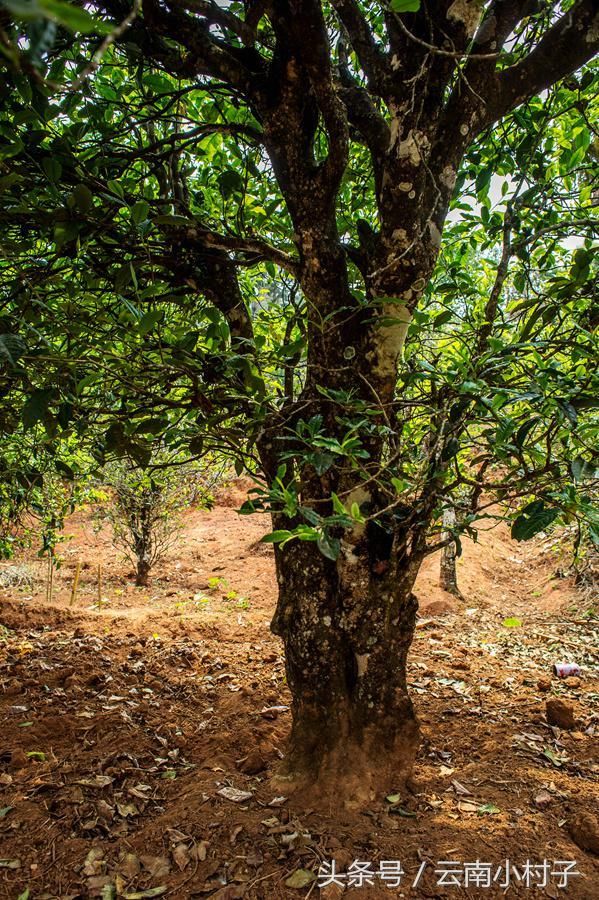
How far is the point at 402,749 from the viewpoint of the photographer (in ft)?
7.69

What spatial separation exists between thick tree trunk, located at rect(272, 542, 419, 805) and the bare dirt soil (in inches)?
4.9

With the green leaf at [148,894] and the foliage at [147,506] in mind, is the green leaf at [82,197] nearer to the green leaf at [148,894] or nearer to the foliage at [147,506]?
the green leaf at [148,894]

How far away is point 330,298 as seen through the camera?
81.4 inches

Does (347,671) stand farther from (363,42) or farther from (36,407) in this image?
(363,42)

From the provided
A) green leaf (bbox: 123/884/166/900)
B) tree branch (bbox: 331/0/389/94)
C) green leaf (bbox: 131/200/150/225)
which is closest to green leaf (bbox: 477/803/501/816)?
green leaf (bbox: 123/884/166/900)

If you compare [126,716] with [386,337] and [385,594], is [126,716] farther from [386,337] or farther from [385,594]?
[386,337]

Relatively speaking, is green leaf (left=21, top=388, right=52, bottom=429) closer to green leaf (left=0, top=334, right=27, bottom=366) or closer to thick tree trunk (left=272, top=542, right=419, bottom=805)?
green leaf (left=0, top=334, right=27, bottom=366)

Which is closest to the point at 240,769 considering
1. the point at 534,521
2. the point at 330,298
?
the point at 534,521

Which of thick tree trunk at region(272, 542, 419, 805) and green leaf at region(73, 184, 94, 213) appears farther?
thick tree trunk at region(272, 542, 419, 805)

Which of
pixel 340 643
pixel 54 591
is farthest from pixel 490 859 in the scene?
pixel 54 591

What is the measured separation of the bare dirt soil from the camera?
1.86 metres

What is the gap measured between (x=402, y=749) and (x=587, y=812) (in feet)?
2.34

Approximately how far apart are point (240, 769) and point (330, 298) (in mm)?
2115

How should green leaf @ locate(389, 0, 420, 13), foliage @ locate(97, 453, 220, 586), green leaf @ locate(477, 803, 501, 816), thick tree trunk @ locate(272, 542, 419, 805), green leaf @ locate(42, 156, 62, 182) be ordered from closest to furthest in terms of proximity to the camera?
green leaf @ locate(389, 0, 420, 13) → green leaf @ locate(42, 156, 62, 182) → green leaf @ locate(477, 803, 501, 816) → thick tree trunk @ locate(272, 542, 419, 805) → foliage @ locate(97, 453, 220, 586)
